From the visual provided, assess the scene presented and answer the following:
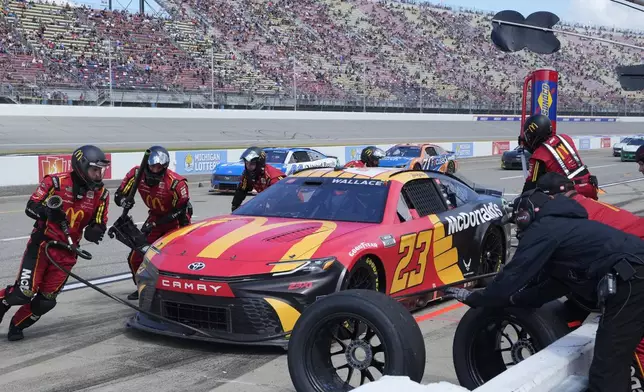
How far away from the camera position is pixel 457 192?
854 centimetres

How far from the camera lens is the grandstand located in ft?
129

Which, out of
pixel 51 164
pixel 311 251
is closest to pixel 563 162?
pixel 311 251

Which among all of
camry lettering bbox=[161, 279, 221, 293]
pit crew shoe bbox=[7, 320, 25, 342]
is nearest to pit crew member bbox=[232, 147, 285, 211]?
camry lettering bbox=[161, 279, 221, 293]

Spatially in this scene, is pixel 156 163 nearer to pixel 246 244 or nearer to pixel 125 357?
pixel 246 244

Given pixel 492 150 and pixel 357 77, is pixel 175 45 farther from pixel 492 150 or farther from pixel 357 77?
pixel 492 150

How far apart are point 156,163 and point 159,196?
46 cm

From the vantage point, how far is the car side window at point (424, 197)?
7562 millimetres

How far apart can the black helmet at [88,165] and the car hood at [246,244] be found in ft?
2.60

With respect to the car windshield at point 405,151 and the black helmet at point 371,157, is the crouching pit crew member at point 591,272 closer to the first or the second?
the black helmet at point 371,157

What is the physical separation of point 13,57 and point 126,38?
27.4 ft

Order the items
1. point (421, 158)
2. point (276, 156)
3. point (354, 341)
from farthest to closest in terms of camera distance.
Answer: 1. point (421, 158)
2. point (276, 156)
3. point (354, 341)

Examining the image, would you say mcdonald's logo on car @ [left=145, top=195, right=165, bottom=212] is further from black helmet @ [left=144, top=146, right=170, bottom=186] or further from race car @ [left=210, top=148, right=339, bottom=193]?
race car @ [left=210, top=148, right=339, bottom=193]

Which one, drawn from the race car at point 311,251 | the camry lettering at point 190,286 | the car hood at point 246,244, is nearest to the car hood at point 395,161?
the race car at point 311,251

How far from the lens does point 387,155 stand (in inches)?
1023
